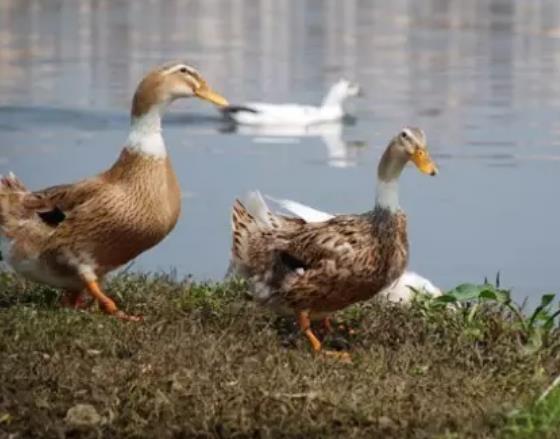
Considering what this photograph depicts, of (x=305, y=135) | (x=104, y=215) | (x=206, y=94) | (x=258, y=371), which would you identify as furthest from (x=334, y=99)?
(x=258, y=371)

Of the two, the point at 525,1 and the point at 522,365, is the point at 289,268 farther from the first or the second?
the point at 525,1

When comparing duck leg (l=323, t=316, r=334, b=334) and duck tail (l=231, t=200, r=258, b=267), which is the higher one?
duck tail (l=231, t=200, r=258, b=267)

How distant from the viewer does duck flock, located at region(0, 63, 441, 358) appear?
764 cm

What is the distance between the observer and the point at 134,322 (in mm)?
7613

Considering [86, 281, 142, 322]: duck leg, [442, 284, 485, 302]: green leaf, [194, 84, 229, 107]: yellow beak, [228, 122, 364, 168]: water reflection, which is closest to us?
[442, 284, 485, 302]: green leaf

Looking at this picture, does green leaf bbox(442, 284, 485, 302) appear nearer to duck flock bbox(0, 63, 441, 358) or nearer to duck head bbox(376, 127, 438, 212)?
duck flock bbox(0, 63, 441, 358)

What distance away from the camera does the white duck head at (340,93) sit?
17578 millimetres

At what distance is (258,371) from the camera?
676cm

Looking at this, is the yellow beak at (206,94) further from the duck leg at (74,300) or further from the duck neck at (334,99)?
the duck neck at (334,99)

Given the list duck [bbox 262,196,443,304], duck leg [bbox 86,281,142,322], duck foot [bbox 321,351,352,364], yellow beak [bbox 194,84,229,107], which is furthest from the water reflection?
duck foot [bbox 321,351,352,364]

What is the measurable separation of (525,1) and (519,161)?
18127mm

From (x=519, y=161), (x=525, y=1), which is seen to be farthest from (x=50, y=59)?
(x=525, y=1)

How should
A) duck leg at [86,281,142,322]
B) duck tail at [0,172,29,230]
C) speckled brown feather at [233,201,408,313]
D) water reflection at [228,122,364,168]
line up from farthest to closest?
water reflection at [228,122,364,168] < duck tail at [0,172,29,230] < duck leg at [86,281,142,322] < speckled brown feather at [233,201,408,313]

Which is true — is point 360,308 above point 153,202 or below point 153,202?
below
